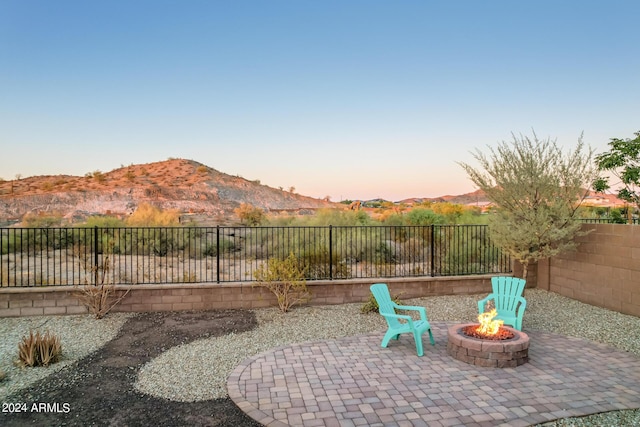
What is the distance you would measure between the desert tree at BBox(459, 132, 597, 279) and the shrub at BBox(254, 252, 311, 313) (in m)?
4.70

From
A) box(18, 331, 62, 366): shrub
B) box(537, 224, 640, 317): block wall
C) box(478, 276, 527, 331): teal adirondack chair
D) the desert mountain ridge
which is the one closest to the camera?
→ box(18, 331, 62, 366): shrub

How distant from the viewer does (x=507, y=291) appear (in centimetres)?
791

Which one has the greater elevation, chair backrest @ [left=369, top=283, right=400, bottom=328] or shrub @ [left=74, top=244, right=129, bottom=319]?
chair backrest @ [left=369, top=283, right=400, bottom=328]

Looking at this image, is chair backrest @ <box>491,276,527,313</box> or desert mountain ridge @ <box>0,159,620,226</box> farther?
desert mountain ridge @ <box>0,159,620,226</box>

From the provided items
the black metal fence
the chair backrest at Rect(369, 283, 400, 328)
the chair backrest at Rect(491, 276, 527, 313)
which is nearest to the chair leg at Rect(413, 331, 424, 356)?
the chair backrest at Rect(369, 283, 400, 328)

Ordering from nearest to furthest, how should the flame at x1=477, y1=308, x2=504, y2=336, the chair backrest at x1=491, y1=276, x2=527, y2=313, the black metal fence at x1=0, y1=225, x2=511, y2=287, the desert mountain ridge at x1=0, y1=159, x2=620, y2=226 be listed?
the flame at x1=477, y1=308, x2=504, y2=336, the chair backrest at x1=491, y1=276, x2=527, y2=313, the black metal fence at x1=0, y1=225, x2=511, y2=287, the desert mountain ridge at x1=0, y1=159, x2=620, y2=226

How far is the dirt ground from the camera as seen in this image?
4.37 meters

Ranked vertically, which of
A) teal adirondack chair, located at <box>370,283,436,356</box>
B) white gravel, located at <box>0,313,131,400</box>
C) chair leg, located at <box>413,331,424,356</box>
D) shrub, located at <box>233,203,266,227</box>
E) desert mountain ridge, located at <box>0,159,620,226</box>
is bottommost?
white gravel, located at <box>0,313,131,400</box>

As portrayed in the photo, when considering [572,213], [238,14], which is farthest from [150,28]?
[572,213]

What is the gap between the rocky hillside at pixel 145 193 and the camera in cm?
3916

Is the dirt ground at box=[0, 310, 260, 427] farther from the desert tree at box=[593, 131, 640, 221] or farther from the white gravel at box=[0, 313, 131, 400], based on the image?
the desert tree at box=[593, 131, 640, 221]

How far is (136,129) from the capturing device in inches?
871

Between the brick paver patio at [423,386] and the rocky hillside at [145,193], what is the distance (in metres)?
28.7

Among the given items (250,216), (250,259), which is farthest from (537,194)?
(250,216)
